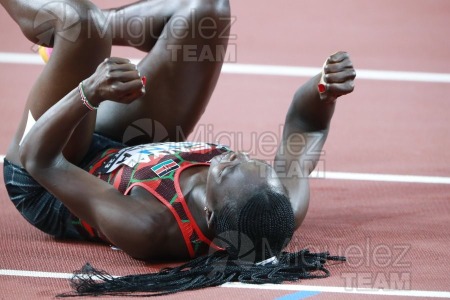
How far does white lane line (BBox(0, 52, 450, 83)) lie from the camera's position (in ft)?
17.2

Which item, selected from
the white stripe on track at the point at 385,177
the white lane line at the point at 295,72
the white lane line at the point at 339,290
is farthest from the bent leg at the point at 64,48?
the white lane line at the point at 295,72

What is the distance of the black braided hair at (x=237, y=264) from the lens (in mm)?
2744

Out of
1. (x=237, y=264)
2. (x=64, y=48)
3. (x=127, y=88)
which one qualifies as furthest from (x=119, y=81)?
(x=237, y=264)

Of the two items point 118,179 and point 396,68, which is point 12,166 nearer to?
point 118,179

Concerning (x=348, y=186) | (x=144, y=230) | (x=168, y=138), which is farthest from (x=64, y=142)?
(x=348, y=186)

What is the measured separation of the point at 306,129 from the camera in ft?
11.0

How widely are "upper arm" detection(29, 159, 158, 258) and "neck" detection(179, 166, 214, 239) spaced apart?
12 centimetres

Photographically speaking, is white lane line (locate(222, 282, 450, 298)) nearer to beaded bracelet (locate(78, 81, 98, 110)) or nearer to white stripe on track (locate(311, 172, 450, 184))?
beaded bracelet (locate(78, 81, 98, 110))

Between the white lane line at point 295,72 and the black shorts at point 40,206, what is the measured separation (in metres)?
2.13

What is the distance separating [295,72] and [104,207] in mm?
2523

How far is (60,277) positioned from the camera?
9.56ft

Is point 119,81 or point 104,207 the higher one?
point 119,81

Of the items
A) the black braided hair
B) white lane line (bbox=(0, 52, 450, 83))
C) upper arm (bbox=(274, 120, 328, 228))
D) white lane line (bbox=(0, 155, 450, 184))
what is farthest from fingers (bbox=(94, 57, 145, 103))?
white lane line (bbox=(0, 52, 450, 83))

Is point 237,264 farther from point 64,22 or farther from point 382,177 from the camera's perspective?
point 382,177
